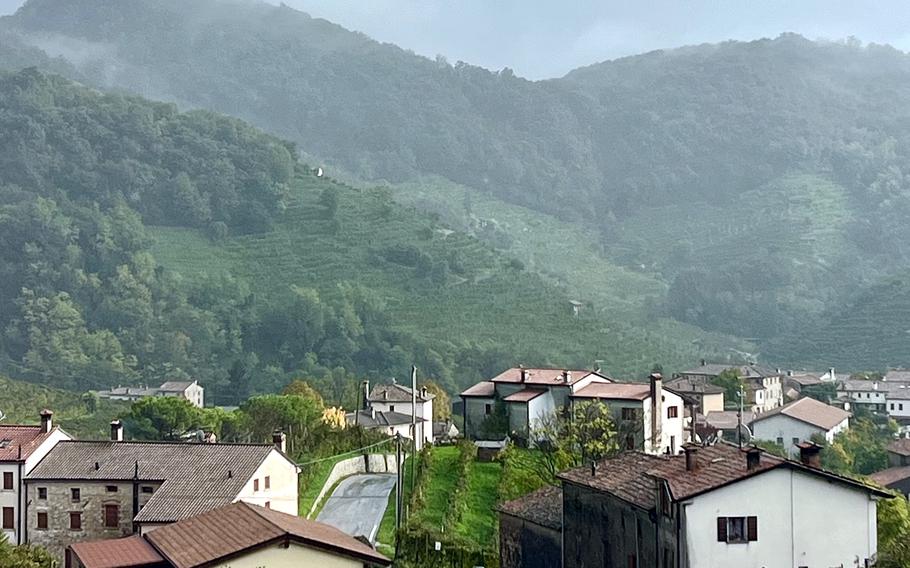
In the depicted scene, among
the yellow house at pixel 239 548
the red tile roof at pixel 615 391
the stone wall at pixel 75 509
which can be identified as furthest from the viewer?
the red tile roof at pixel 615 391

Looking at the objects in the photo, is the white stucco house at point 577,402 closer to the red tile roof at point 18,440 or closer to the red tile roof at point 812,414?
the red tile roof at point 18,440

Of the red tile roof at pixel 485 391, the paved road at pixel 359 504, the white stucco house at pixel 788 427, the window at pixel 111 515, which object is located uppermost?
the red tile roof at pixel 485 391

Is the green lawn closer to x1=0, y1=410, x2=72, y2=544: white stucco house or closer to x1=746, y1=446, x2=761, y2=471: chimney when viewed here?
x1=746, y1=446, x2=761, y2=471: chimney

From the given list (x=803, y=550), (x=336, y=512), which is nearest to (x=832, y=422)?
(x=336, y=512)

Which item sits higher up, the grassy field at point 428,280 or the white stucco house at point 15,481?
the grassy field at point 428,280

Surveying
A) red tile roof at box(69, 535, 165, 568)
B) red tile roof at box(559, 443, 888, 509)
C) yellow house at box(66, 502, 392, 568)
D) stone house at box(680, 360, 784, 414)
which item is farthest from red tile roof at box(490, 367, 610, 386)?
stone house at box(680, 360, 784, 414)

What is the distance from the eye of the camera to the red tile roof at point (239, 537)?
25297 mm

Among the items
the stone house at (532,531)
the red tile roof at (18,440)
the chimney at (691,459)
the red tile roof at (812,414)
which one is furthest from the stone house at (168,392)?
the chimney at (691,459)

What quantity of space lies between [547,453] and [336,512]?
9289 millimetres

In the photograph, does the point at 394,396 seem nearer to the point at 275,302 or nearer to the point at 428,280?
the point at 275,302

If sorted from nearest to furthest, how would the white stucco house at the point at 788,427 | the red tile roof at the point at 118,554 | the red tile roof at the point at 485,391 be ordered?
the red tile roof at the point at 118,554
the red tile roof at the point at 485,391
the white stucco house at the point at 788,427

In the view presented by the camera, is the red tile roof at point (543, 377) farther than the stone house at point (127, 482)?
Yes

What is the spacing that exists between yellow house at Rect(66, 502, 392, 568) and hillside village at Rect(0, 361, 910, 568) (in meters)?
0.06

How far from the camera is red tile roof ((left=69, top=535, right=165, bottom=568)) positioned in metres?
26.0
